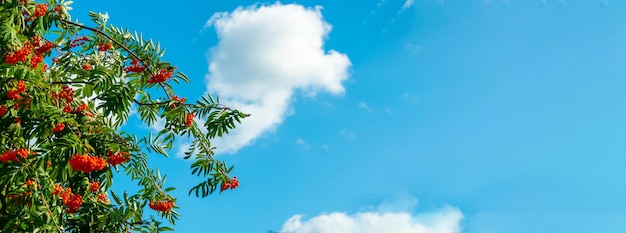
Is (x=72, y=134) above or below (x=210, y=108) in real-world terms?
below

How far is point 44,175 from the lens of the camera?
5.86 meters

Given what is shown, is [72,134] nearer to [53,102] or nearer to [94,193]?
[53,102]

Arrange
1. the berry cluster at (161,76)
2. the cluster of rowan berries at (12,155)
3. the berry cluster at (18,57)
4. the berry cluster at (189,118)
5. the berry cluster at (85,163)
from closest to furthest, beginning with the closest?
the berry cluster at (85,163)
the cluster of rowan berries at (12,155)
the berry cluster at (18,57)
the berry cluster at (161,76)
the berry cluster at (189,118)

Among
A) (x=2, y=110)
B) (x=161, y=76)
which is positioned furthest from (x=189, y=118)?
(x=2, y=110)

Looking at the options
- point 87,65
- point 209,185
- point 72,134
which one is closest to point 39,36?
point 87,65

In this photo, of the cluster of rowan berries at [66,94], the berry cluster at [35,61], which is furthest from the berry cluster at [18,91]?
the cluster of rowan berries at [66,94]

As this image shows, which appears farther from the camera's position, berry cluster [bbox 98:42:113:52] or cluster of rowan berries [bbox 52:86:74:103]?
berry cluster [bbox 98:42:113:52]

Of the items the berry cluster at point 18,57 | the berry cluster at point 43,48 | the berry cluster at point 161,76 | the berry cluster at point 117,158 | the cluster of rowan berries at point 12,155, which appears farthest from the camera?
the berry cluster at point 161,76

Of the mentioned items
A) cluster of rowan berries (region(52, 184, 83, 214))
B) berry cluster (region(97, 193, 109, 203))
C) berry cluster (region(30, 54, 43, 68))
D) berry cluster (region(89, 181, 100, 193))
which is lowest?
cluster of rowan berries (region(52, 184, 83, 214))

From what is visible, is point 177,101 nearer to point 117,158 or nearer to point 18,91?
point 117,158

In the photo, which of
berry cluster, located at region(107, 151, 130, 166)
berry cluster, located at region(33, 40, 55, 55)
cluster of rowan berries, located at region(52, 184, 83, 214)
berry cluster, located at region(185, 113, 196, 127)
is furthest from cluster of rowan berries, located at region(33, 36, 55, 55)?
berry cluster, located at region(185, 113, 196, 127)

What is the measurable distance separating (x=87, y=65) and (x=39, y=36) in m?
0.63

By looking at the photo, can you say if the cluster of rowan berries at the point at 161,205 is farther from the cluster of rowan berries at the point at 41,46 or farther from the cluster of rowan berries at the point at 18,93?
the cluster of rowan berries at the point at 41,46

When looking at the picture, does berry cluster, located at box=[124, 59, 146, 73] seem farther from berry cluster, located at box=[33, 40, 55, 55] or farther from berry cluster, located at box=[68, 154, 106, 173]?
berry cluster, located at box=[68, 154, 106, 173]
